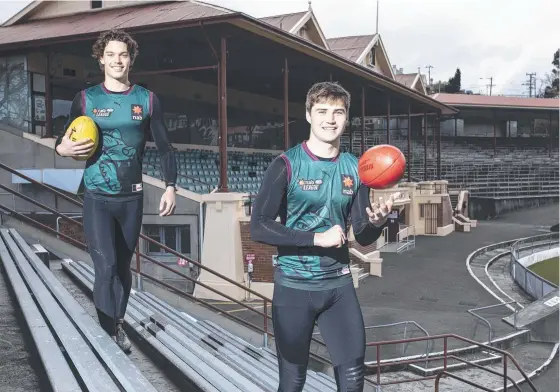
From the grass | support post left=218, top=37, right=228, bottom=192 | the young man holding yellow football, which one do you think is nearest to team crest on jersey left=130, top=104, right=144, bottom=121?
the young man holding yellow football

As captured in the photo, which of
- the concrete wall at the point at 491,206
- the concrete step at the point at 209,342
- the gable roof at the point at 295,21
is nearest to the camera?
→ the concrete step at the point at 209,342

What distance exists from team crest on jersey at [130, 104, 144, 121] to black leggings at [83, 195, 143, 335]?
58 cm

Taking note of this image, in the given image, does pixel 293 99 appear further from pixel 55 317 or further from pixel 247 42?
pixel 55 317

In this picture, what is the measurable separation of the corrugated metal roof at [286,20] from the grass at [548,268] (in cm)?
1578

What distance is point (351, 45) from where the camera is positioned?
35656mm

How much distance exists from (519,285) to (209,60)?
1466 cm

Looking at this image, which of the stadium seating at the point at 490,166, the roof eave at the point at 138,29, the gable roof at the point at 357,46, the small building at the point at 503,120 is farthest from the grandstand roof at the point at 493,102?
the roof eave at the point at 138,29

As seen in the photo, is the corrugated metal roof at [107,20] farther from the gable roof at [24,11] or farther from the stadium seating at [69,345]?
the stadium seating at [69,345]

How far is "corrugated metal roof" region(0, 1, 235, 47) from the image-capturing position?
16.3m

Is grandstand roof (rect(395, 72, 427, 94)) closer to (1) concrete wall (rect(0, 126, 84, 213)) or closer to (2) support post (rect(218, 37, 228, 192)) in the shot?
(2) support post (rect(218, 37, 228, 192))

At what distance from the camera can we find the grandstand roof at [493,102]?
1838 inches

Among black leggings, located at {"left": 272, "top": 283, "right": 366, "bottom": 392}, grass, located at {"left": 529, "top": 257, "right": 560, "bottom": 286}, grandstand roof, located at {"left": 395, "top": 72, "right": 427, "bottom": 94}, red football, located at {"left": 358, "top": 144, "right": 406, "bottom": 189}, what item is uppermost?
grandstand roof, located at {"left": 395, "top": 72, "right": 427, "bottom": 94}

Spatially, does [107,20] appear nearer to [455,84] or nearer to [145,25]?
[145,25]

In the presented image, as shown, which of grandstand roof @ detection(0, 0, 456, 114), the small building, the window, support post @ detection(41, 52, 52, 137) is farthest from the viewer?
the small building
